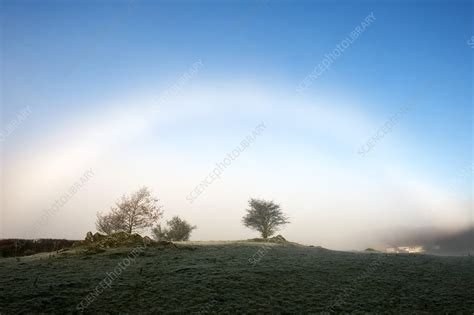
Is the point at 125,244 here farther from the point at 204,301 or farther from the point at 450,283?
the point at 450,283

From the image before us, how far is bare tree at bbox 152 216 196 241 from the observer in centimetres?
5100

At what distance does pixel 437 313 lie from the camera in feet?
38.2

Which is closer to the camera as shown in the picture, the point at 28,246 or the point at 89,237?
the point at 89,237

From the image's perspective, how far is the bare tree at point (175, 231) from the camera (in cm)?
5100

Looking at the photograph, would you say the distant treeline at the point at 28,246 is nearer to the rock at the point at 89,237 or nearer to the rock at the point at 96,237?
the rock at the point at 89,237

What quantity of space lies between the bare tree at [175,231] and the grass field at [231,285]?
3186 centimetres

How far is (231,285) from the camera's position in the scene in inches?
536

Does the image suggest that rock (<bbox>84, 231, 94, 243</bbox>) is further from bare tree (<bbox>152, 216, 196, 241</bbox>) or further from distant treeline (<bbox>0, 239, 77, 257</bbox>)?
bare tree (<bbox>152, 216, 196, 241</bbox>)

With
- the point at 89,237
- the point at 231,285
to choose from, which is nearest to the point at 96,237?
the point at 89,237

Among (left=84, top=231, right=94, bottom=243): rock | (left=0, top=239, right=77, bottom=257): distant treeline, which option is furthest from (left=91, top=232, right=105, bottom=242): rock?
(left=0, top=239, right=77, bottom=257): distant treeline

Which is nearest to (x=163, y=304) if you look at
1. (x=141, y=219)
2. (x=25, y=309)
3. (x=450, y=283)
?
(x=25, y=309)

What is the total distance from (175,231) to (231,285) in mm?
40132

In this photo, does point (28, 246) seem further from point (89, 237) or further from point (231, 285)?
point (231, 285)

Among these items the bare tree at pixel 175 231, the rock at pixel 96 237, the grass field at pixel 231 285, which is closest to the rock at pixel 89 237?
the rock at pixel 96 237
